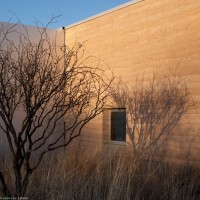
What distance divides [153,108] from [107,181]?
11.3ft

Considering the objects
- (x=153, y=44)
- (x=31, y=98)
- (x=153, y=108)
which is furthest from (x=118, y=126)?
(x=31, y=98)

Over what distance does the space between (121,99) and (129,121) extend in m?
0.60

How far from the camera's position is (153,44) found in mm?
8141

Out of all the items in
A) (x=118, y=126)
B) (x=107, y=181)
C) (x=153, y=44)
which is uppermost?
(x=153, y=44)

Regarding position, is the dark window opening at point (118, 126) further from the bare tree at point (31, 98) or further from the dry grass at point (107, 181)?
the bare tree at point (31, 98)

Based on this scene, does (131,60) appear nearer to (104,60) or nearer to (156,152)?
(104,60)

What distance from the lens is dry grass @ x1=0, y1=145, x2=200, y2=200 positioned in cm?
452

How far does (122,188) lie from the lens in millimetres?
4445

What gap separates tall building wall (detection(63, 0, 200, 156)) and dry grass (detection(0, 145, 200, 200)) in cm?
164

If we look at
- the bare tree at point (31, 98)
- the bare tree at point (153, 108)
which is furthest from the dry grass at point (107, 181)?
the bare tree at point (153, 108)

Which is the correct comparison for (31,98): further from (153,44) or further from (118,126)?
(118,126)

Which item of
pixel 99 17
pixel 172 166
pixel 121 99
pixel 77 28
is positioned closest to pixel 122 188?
pixel 172 166

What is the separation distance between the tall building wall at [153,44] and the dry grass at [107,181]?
1639mm

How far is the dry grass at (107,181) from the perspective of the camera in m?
4.52
